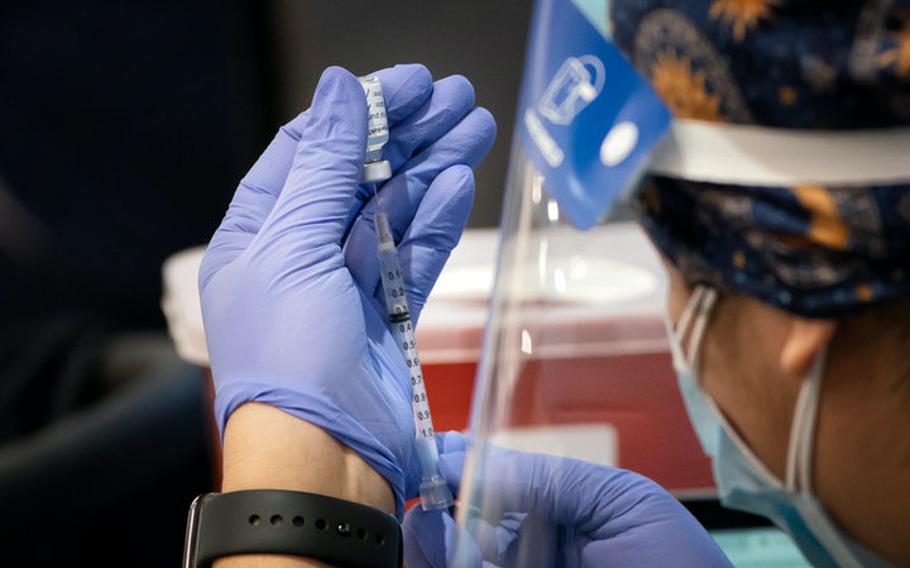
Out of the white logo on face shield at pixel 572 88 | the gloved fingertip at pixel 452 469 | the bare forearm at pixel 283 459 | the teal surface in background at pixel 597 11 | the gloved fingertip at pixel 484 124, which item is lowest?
the gloved fingertip at pixel 452 469

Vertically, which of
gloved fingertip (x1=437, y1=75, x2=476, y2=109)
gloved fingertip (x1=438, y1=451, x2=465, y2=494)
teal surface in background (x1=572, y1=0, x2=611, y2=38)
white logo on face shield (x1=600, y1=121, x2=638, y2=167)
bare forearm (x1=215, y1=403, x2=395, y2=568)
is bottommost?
gloved fingertip (x1=438, y1=451, x2=465, y2=494)

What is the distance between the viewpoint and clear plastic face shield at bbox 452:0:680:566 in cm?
71

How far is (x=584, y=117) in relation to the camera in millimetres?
724

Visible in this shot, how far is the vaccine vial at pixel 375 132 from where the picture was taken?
3.19ft

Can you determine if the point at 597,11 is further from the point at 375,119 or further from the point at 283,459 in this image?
the point at 283,459

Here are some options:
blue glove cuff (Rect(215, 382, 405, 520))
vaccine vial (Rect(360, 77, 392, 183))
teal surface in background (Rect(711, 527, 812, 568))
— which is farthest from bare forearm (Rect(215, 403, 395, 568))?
teal surface in background (Rect(711, 527, 812, 568))

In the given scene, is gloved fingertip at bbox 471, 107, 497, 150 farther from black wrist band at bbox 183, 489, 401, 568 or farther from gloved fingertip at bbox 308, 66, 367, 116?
black wrist band at bbox 183, 489, 401, 568

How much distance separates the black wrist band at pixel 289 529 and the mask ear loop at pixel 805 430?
0.33m

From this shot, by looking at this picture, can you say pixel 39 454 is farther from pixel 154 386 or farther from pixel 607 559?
pixel 607 559

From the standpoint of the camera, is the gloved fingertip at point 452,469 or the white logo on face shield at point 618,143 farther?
the gloved fingertip at point 452,469

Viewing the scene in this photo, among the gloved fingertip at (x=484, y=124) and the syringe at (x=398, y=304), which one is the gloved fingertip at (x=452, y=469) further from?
the gloved fingertip at (x=484, y=124)

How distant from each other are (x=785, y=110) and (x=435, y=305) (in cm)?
86

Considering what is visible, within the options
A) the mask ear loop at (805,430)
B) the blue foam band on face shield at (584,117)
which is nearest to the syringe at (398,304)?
the blue foam band on face shield at (584,117)

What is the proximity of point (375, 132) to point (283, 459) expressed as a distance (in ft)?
0.95
